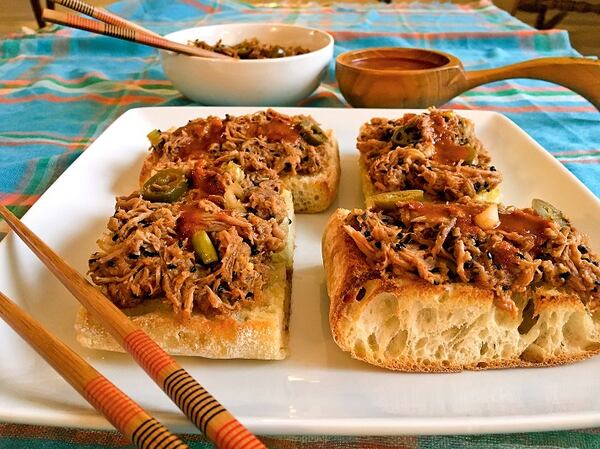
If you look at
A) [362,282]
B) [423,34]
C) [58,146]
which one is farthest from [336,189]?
[423,34]

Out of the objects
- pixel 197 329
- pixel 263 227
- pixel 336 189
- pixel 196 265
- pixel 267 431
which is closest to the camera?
pixel 267 431

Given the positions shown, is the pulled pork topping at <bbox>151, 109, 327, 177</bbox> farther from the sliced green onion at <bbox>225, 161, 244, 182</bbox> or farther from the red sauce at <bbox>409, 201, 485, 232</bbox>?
the red sauce at <bbox>409, 201, 485, 232</bbox>

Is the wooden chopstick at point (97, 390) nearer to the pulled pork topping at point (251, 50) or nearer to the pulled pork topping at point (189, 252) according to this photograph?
the pulled pork topping at point (189, 252)

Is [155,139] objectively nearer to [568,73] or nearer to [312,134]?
[312,134]

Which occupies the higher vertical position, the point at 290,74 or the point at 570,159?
the point at 290,74

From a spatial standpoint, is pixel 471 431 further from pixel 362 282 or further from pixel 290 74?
pixel 290 74

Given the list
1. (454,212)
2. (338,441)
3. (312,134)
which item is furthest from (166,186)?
(338,441)

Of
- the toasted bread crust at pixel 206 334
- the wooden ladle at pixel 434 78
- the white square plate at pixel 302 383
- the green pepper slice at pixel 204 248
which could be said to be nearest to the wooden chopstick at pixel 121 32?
the wooden ladle at pixel 434 78
